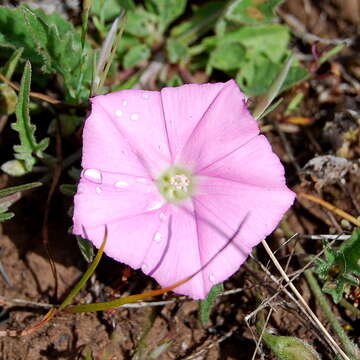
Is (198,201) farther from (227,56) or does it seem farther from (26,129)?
(227,56)

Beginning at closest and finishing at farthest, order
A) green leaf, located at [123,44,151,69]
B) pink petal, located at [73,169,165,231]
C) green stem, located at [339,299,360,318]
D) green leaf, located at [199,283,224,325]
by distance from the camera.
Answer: pink petal, located at [73,169,165,231] → green leaf, located at [199,283,224,325] → green stem, located at [339,299,360,318] → green leaf, located at [123,44,151,69]

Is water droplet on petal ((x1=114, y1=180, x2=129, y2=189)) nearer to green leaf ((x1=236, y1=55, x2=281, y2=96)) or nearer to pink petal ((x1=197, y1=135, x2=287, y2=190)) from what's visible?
pink petal ((x1=197, y1=135, x2=287, y2=190))

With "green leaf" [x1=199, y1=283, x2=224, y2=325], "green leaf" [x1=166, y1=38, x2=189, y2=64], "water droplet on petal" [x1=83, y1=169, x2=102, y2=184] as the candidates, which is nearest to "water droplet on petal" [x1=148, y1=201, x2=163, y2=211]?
"water droplet on petal" [x1=83, y1=169, x2=102, y2=184]

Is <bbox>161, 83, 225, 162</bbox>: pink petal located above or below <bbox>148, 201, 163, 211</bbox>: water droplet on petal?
above

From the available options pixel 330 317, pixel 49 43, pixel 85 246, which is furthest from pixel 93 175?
pixel 330 317

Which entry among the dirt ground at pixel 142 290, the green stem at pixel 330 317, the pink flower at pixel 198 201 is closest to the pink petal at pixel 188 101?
the pink flower at pixel 198 201

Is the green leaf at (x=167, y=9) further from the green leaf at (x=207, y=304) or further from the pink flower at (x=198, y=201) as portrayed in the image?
the green leaf at (x=207, y=304)
